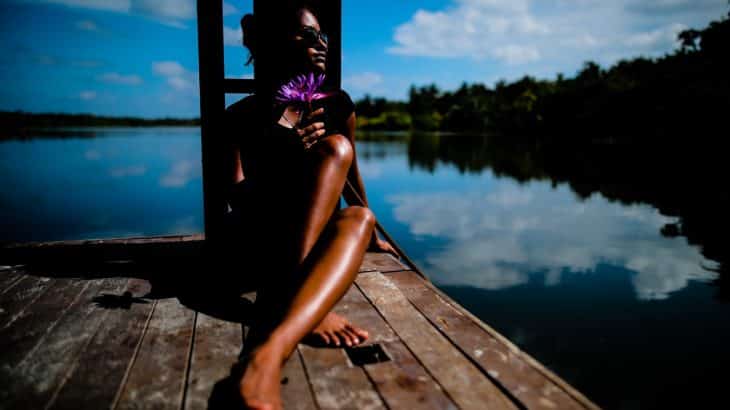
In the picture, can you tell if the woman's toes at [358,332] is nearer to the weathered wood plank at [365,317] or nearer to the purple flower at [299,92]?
the weathered wood plank at [365,317]

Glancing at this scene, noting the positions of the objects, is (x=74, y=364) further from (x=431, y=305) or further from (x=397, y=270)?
(x=397, y=270)

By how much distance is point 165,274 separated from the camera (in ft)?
6.96

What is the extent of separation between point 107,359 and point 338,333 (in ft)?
2.43

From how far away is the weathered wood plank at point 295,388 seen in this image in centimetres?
104

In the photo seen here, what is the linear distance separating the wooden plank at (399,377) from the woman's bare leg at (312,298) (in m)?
0.27

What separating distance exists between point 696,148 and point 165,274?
80.6ft

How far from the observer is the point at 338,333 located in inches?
54.2

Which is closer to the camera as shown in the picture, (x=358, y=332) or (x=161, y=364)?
(x=161, y=364)

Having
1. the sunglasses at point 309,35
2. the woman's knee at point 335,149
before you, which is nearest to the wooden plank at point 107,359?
the woman's knee at point 335,149

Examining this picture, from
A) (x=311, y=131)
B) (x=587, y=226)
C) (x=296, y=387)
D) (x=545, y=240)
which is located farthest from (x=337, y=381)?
(x=587, y=226)

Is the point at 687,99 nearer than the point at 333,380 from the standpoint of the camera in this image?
No

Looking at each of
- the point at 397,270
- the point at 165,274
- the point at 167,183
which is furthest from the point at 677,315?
the point at 167,183

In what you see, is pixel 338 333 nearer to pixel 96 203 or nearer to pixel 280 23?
pixel 280 23

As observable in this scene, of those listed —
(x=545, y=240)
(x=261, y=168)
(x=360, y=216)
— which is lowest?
(x=545, y=240)
